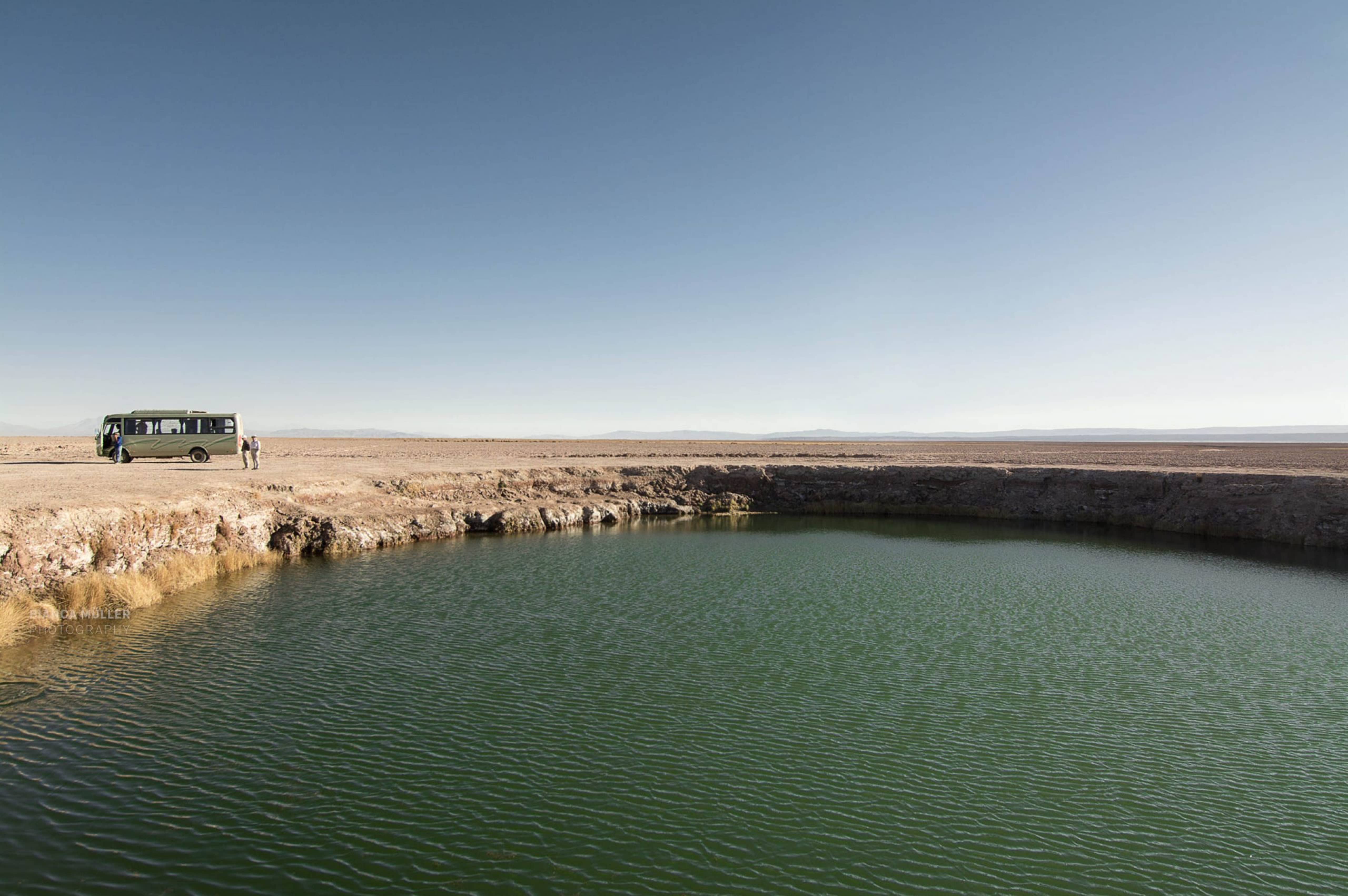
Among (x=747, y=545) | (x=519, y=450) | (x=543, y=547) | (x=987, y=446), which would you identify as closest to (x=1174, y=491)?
(x=747, y=545)

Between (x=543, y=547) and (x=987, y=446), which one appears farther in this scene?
(x=987, y=446)

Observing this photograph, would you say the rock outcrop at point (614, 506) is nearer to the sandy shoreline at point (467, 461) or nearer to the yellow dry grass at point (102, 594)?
the yellow dry grass at point (102, 594)

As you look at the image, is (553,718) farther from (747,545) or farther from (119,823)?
(747,545)

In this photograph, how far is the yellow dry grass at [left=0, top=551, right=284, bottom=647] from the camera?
54.5ft

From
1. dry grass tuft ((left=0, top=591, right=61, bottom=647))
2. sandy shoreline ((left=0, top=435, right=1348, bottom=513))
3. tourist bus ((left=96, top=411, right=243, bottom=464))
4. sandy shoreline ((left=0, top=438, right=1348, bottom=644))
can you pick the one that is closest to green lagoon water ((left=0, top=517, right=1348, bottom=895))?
dry grass tuft ((left=0, top=591, right=61, bottom=647))

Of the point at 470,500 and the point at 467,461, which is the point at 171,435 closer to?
the point at 470,500

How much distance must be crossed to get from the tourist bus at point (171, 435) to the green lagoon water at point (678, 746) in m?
21.3

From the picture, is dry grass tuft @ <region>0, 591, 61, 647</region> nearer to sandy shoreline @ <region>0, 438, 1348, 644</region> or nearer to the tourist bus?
sandy shoreline @ <region>0, 438, 1348, 644</region>

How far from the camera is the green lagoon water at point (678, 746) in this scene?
8586 mm

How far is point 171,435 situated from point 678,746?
39320 millimetres

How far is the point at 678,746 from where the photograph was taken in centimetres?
1168

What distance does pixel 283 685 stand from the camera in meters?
14.2

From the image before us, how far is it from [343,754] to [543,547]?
20.2 metres

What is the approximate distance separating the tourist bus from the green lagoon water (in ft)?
69.7
